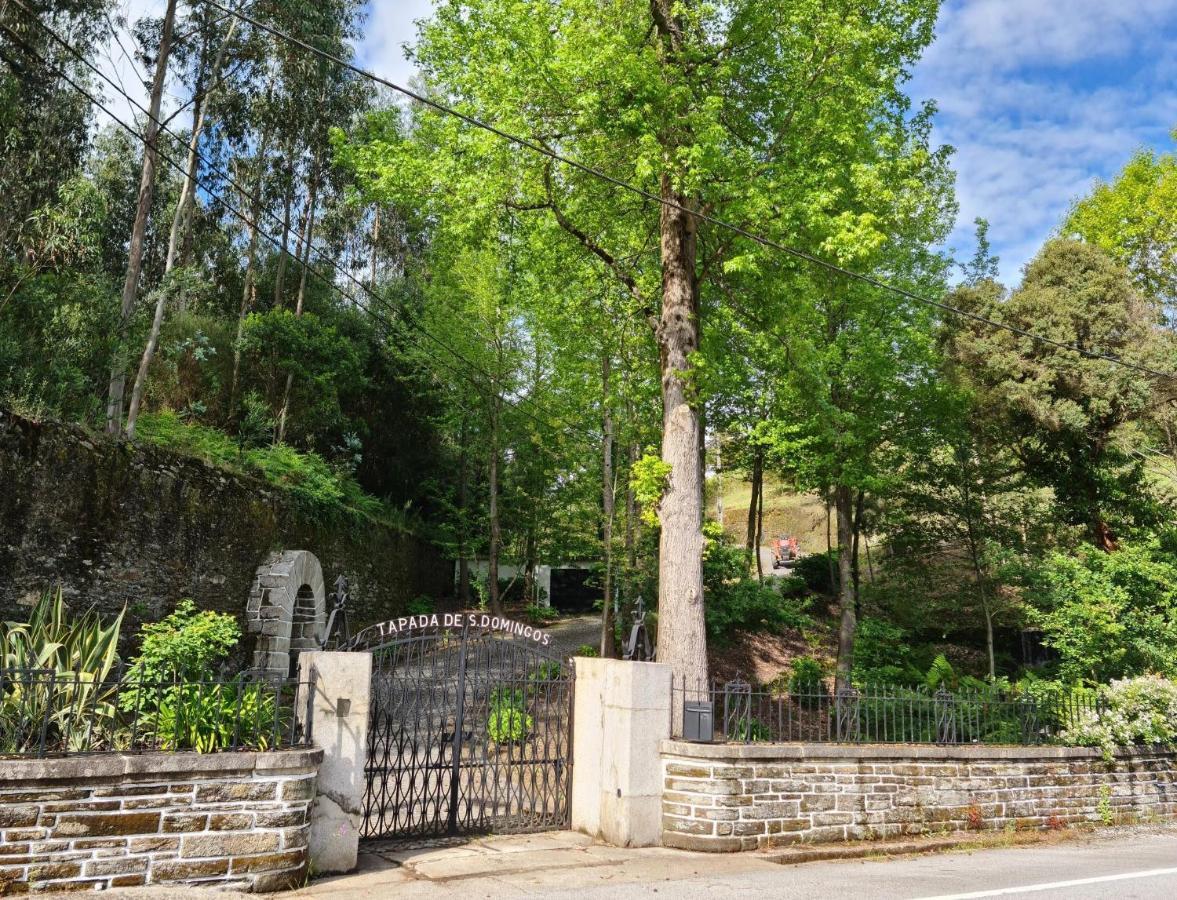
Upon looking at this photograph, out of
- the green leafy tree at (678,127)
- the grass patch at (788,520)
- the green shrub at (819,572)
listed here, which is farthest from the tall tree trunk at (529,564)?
the grass patch at (788,520)

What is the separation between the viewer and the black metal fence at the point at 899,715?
26.9ft

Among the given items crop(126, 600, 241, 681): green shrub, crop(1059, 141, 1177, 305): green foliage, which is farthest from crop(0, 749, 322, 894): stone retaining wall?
crop(1059, 141, 1177, 305): green foliage

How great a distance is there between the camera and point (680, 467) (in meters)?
9.87

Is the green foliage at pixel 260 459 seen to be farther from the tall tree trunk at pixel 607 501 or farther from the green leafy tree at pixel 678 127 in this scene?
the green leafy tree at pixel 678 127

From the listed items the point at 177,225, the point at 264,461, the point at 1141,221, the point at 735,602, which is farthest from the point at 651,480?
the point at 1141,221

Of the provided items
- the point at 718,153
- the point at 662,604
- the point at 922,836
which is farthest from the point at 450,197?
the point at 922,836

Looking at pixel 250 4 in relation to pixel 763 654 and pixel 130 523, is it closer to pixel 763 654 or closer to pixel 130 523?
pixel 130 523

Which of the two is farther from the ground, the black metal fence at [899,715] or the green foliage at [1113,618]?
the green foliage at [1113,618]

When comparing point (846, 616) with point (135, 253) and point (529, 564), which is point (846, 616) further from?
point (135, 253)

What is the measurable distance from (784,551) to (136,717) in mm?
36236

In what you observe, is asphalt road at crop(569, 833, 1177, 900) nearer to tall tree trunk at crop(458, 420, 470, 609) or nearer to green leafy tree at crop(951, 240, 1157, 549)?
green leafy tree at crop(951, 240, 1157, 549)

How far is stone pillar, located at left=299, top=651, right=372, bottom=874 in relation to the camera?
636cm

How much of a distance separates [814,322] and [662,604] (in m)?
6.75

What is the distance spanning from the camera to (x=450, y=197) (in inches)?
425
